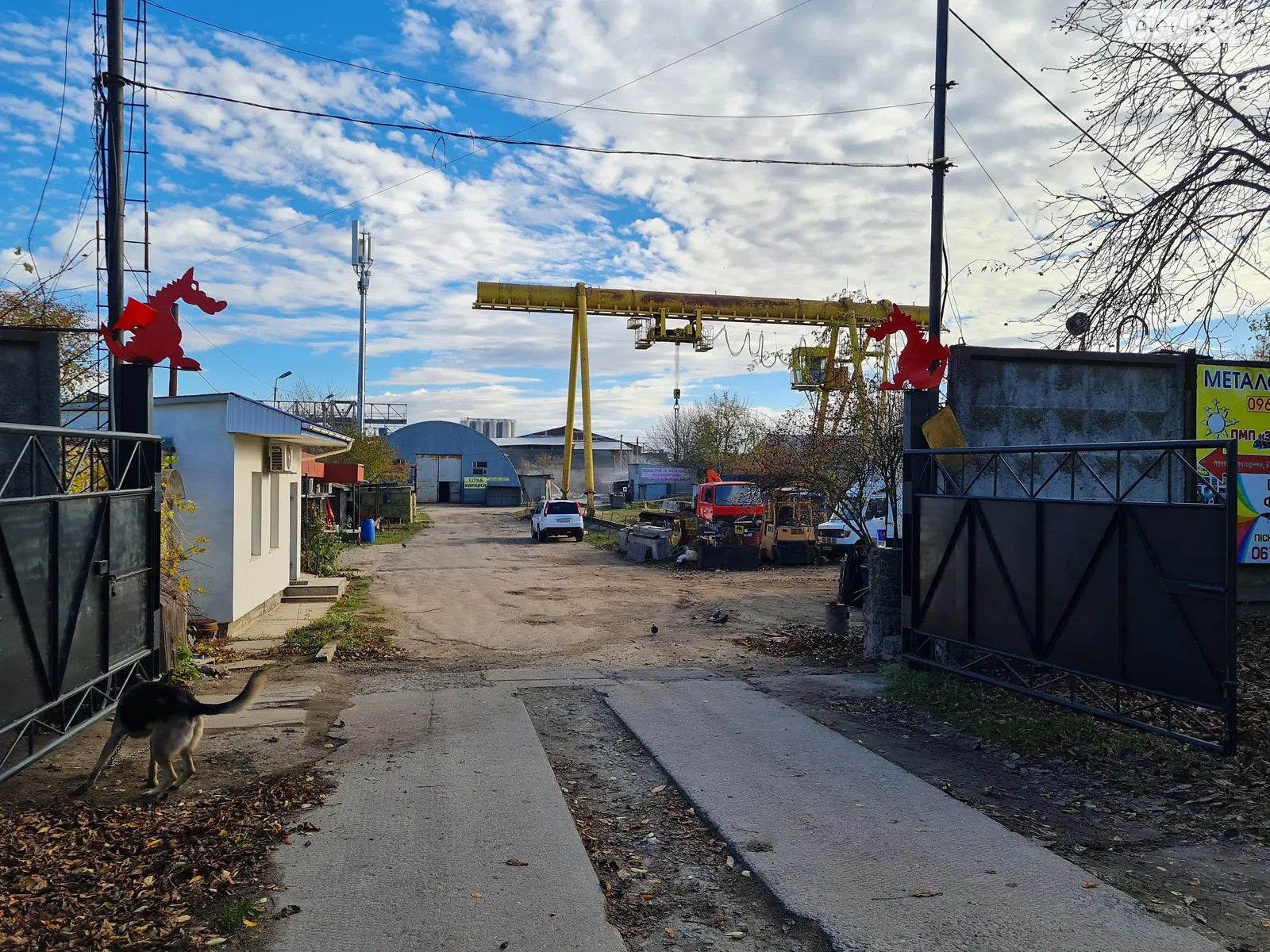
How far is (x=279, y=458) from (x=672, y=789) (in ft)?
35.0

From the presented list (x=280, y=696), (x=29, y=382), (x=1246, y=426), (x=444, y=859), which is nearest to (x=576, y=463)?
(x=1246, y=426)

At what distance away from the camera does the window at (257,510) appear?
13695 mm

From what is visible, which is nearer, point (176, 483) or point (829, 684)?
point (829, 684)

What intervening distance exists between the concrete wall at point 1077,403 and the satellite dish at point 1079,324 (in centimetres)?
62

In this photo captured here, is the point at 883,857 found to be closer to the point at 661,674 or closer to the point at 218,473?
the point at 661,674

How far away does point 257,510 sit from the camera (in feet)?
45.5

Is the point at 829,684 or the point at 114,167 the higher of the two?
the point at 114,167

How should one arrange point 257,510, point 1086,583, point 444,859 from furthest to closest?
point 257,510, point 1086,583, point 444,859

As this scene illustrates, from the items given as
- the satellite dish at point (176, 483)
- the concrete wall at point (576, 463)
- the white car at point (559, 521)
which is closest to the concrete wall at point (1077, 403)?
the satellite dish at point (176, 483)

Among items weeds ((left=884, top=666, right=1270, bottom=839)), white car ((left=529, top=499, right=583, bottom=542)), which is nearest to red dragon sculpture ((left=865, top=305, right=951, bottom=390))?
weeds ((left=884, top=666, right=1270, bottom=839))

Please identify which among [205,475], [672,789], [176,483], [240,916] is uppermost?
[205,475]

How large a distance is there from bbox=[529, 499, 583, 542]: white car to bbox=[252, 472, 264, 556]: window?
67.9ft

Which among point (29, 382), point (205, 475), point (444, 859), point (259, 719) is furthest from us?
point (205, 475)

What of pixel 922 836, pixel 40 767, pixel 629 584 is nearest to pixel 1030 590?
pixel 922 836
